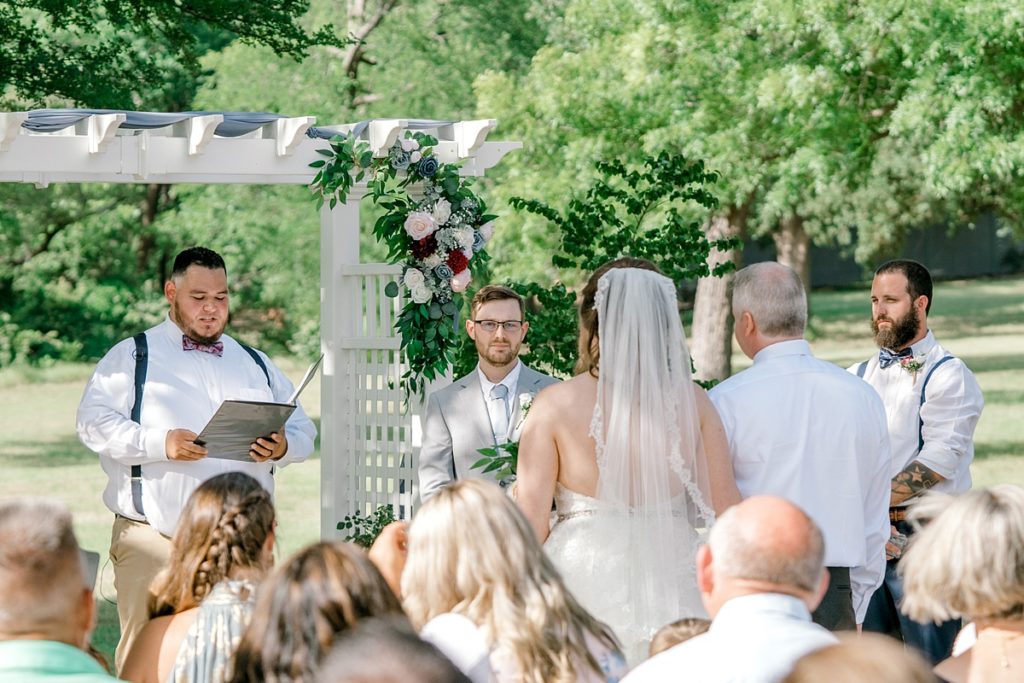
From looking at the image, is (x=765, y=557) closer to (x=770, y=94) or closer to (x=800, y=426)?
(x=800, y=426)

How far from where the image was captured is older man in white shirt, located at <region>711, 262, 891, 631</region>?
171 inches

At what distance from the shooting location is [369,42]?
23.8 metres

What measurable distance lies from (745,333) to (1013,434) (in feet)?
50.9

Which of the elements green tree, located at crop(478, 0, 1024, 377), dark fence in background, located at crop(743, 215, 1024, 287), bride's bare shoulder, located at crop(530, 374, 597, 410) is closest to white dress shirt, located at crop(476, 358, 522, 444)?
bride's bare shoulder, located at crop(530, 374, 597, 410)

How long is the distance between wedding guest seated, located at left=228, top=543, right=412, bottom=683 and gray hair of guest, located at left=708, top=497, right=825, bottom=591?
2.12 ft

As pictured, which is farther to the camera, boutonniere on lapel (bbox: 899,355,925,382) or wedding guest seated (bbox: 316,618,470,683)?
boutonniere on lapel (bbox: 899,355,925,382)

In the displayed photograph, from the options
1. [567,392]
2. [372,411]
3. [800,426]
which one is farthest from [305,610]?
[372,411]

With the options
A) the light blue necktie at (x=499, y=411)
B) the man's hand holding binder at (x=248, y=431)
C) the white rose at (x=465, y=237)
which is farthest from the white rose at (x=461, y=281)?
the man's hand holding binder at (x=248, y=431)

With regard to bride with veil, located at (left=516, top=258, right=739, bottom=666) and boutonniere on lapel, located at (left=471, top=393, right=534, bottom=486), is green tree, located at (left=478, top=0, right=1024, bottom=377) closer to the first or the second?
boutonniere on lapel, located at (left=471, top=393, right=534, bottom=486)

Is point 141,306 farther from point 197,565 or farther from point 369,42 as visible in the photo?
point 197,565

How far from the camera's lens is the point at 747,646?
8.61ft

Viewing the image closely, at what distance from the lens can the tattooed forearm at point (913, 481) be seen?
527 cm

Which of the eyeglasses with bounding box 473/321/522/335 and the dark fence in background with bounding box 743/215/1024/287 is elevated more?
the dark fence in background with bounding box 743/215/1024/287

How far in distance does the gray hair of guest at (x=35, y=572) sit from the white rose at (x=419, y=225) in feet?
13.7
